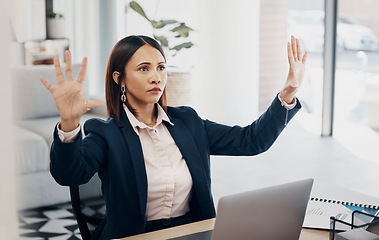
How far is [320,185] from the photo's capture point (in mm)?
Result: 1750

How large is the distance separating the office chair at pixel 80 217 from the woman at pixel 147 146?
0.03 metres

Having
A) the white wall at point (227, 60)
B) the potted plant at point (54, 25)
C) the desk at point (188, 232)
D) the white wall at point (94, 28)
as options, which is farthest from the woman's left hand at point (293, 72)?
the white wall at point (94, 28)

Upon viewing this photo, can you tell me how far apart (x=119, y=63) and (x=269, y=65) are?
4.81 m

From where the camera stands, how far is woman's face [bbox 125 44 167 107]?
1.68 meters

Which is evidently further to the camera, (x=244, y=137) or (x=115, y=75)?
(x=244, y=137)

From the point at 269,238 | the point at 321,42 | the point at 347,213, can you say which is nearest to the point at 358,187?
the point at 321,42

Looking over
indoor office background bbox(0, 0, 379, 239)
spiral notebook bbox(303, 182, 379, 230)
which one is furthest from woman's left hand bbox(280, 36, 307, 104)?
indoor office background bbox(0, 0, 379, 239)

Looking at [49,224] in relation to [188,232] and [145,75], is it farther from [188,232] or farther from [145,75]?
[188,232]

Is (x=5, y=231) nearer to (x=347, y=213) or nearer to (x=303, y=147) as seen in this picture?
(x=347, y=213)

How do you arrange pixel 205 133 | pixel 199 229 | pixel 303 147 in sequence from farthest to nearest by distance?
pixel 303 147
pixel 205 133
pixel 199 229

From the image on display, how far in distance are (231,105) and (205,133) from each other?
386 centimetres

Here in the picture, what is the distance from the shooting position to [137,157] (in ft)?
5.42

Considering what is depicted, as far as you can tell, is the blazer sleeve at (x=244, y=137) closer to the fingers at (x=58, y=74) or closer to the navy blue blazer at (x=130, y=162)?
the navy blue blazer at (x=130, y=162)

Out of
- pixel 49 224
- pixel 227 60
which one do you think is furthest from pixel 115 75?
pixel 227 60
